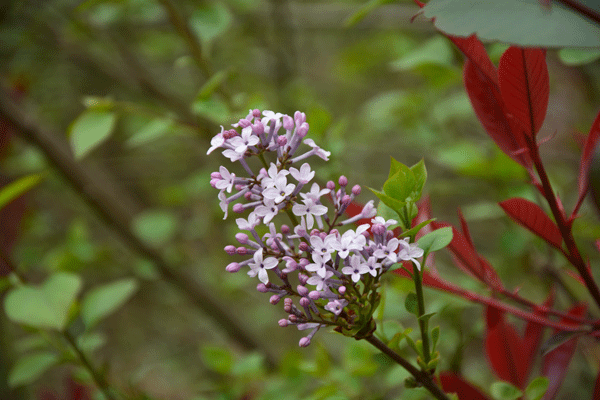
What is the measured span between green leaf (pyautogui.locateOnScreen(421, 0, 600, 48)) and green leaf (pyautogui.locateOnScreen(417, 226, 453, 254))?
16cm

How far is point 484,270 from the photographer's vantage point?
51 cm

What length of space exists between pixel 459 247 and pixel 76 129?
0.65 metres

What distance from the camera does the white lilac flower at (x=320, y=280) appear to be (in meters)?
0.36

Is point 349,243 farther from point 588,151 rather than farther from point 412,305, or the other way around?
point 588,151

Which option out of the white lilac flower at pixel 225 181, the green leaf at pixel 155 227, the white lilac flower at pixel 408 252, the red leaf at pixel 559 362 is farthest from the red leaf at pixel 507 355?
the green leaf at pixel 155 227

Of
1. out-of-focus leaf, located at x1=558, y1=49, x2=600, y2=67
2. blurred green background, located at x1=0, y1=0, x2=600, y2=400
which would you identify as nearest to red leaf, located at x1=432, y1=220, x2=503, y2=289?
blurred green background, located at x1=0, y1=0, x2=600, y2=400

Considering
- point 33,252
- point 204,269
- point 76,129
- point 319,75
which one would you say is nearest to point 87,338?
point 76,129

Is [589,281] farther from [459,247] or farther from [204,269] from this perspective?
[204,269]

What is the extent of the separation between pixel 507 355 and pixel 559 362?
2.3 inches

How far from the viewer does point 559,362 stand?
21.3 inches

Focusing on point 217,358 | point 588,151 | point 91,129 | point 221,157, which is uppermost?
point 91,129

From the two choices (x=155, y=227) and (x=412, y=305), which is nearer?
(x=412, y=305)

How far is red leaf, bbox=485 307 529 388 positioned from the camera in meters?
0.57

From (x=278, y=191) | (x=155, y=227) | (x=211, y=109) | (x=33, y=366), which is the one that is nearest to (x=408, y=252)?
(x=278, y=191)
